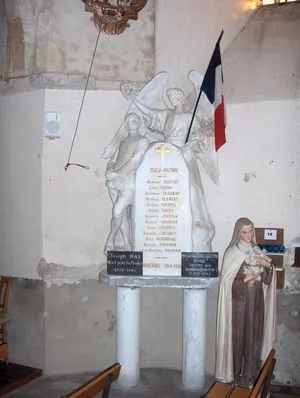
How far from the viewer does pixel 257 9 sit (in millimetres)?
4711

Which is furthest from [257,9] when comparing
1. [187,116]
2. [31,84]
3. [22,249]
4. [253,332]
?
[22,249]

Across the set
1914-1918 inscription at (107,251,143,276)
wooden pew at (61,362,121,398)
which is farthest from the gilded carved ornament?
wooden pew at (61,362,121,398)

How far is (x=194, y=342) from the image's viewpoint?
4.25 metres

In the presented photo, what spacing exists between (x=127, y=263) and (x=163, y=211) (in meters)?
0.61

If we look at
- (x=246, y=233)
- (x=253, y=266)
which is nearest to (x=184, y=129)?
(x=246, y=233)

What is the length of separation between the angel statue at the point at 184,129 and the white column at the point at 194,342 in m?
0.51

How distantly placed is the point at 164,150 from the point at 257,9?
196 cm

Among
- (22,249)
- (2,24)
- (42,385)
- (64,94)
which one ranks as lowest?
(42,385)

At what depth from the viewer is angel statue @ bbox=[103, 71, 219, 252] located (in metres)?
4.25

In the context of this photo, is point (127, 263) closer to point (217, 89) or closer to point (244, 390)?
point (244, 390)

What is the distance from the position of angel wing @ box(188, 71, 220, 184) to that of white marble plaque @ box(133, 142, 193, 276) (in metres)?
0.43

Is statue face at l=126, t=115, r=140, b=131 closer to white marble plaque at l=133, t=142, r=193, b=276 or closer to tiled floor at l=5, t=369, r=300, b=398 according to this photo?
white marble plaque at l=133, t=142, r=193, b=276

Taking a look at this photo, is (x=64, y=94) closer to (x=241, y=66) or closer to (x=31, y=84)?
(x=31, y=84)

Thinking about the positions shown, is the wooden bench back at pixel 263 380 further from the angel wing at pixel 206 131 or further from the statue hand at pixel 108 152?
the statue hand at pixel 108 152
